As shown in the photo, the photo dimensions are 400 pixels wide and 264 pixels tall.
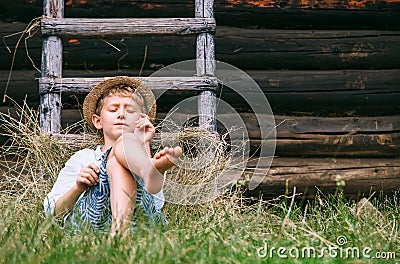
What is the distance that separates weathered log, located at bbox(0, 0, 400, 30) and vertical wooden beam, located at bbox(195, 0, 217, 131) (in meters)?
0.56

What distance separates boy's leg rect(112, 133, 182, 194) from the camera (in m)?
3.07

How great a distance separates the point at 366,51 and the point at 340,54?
0.60 feet

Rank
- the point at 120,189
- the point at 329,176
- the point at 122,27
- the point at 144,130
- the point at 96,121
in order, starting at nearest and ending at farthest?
1. the point at 120,189
2. the point at 144,130
3. the point at 96,121
4. the point at 122,27
5. the point at 329,176

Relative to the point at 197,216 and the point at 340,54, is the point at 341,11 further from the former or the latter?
the point at 197,216

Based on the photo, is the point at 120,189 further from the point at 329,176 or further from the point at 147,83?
the point at 329,176

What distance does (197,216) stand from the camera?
3639 mm

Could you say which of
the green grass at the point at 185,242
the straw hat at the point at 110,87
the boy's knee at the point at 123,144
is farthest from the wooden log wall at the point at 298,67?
the green grass at the point at 185,242

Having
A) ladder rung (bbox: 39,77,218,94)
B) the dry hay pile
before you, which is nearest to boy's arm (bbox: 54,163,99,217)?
the dry hay pile

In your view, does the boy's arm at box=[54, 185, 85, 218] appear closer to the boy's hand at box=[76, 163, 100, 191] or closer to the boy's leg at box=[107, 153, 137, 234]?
the boy's hand at box=[76, 163, 100, 191]

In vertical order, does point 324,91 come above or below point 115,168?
above

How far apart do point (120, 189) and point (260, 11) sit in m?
2.03

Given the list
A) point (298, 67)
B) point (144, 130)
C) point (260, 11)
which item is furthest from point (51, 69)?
point (298, 67)

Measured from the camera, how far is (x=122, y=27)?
395 cm

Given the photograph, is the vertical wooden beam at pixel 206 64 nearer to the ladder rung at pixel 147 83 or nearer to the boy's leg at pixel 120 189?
the ladder rung at pixel 147 83
